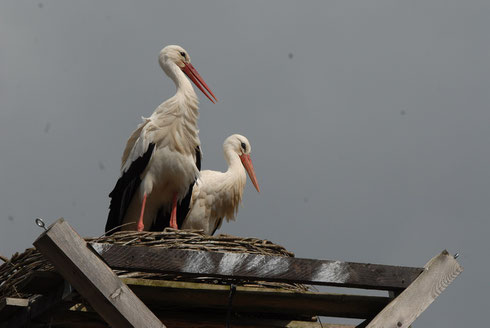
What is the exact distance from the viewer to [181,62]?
8500mm

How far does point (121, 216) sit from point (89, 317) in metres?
2.91

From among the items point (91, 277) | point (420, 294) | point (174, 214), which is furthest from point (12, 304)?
point (174, 214)

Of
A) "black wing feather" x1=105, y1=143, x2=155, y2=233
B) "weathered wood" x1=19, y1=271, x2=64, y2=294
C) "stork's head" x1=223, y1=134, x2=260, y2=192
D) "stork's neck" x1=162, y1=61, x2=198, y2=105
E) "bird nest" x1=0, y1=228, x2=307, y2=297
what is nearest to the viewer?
"weathered wood" x1=19, y1=271, x2=64, y2=294

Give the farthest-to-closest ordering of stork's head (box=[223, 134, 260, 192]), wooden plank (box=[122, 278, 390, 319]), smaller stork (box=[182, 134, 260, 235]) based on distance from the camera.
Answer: stork's head (box=[223, 134, 260, 192]) < smaller stork (box=[182, 134, 260, 235]) < wooden plank (box=[122, 278, 390, 319])

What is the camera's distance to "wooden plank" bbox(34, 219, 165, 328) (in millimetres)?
3689

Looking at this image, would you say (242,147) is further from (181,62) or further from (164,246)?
(164,246)

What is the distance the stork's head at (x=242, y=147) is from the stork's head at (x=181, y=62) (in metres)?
0.42

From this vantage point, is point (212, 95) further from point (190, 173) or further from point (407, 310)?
point (407, 310)

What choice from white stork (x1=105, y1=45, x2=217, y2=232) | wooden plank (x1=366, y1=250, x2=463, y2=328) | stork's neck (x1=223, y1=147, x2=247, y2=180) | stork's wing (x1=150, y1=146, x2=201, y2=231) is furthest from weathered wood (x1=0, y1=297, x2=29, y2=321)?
stork's neck (x1=223, y1=147, x2=247, y2=180)

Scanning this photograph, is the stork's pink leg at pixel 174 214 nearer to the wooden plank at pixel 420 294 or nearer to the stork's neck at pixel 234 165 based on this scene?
the stork's neck at pixel 234 165

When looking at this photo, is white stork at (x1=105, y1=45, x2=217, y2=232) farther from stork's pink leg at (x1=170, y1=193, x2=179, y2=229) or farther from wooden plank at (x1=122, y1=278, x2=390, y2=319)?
wooden plank at (x1=122, y1=278, x2=390, y2=319)

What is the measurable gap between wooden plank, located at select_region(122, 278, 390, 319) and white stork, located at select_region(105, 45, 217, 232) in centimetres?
281

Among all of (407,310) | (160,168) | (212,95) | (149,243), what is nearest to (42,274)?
(149,243)

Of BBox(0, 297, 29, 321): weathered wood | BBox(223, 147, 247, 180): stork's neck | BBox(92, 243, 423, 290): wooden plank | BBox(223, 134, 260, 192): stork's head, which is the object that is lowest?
BBox(0, 297, 29, 321): weathered wood
